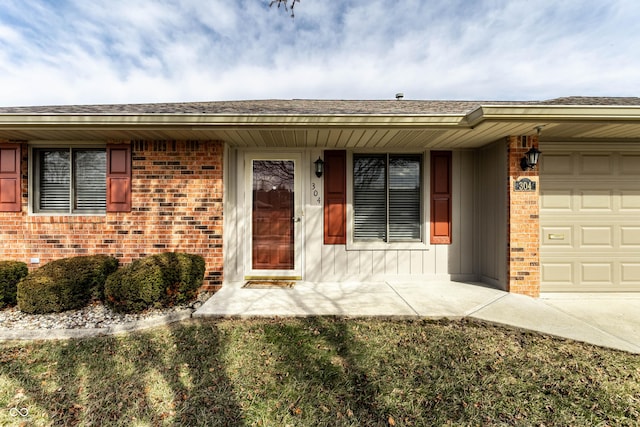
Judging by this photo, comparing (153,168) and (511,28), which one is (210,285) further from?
(511,28)

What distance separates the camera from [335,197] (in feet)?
16.4

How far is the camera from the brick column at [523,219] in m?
4.18

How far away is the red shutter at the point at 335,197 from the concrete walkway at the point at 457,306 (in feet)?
2.87

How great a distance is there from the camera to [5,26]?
679 cm

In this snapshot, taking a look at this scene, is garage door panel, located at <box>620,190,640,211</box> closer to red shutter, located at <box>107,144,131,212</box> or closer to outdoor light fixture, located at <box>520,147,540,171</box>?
outdoor light fixture, located at <box>520,147,540,171</box>

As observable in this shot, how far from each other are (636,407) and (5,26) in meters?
12.2

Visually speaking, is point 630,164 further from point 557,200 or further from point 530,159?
point 530,159

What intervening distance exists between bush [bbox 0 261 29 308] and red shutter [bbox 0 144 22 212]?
1028 millimetres

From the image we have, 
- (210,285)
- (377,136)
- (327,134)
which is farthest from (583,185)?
(210,285)

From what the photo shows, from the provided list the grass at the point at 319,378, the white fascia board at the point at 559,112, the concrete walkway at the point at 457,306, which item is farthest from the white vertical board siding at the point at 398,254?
the grass at the point at 319,378

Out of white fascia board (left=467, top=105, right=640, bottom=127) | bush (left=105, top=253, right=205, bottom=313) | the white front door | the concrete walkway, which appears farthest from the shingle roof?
the concrete walkway

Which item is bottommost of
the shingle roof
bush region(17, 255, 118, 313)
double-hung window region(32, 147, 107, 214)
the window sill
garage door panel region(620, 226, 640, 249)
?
bush region(17, 255, 118, 313)

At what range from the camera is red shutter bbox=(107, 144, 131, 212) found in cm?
443

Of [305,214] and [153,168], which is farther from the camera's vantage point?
[305,214]
